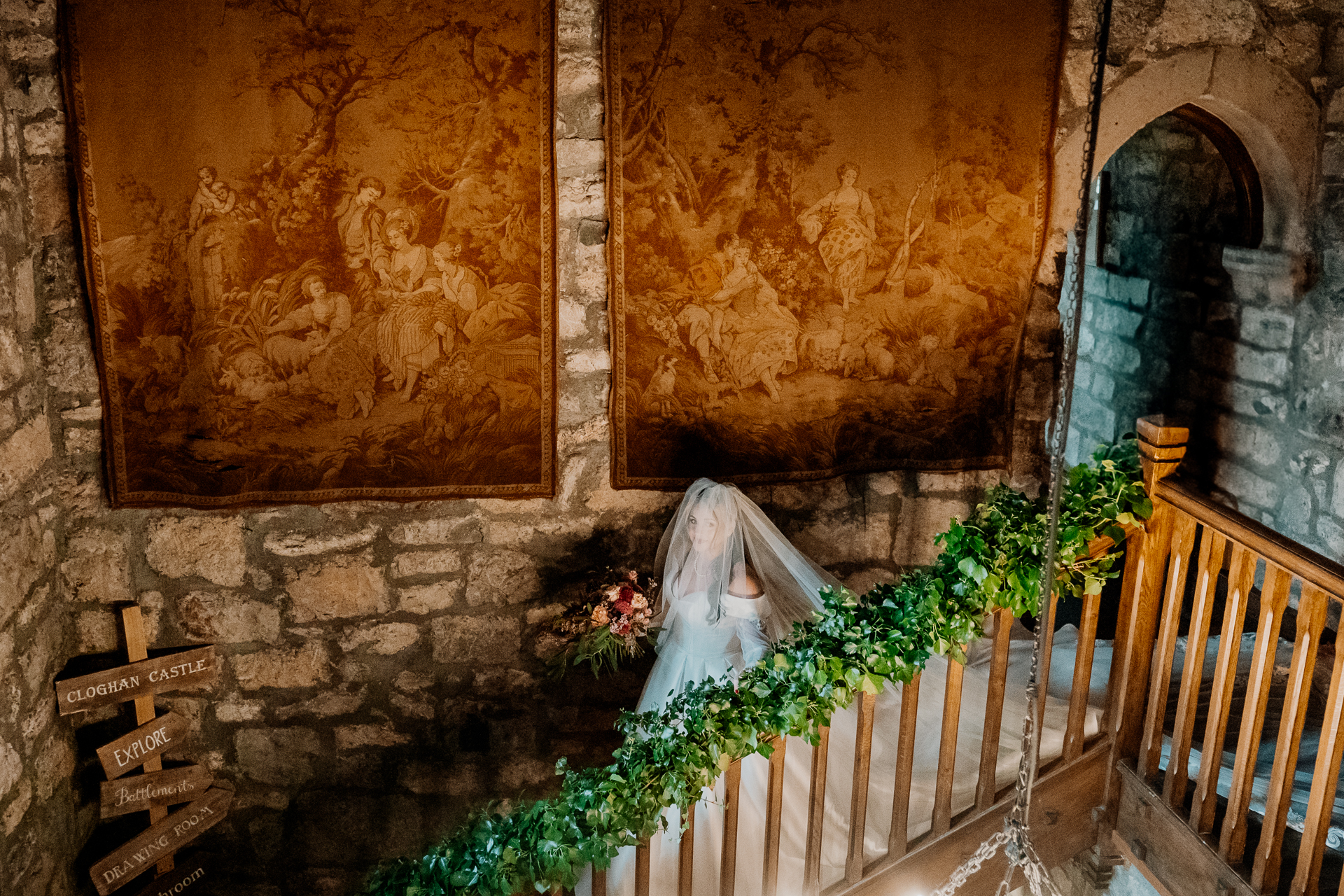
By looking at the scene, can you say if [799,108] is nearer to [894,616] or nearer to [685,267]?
[685,267]

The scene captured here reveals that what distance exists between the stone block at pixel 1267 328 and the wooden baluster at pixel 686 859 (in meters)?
3.02

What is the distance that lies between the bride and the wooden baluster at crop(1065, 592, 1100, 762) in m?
0.08

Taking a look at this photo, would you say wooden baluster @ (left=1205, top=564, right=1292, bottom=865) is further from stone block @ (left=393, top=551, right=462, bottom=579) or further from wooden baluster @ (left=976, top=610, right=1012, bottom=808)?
stone block @ (left=393, top=551, right=462, bottom=579)

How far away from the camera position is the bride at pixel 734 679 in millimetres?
3424

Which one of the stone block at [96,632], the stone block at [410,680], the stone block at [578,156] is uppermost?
the stone block at [578,156]

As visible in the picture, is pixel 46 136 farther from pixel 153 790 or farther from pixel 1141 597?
pixel 1141 597

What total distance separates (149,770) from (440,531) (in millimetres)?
1402

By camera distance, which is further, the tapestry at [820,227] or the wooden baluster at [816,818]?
the tapestry at [820,227]

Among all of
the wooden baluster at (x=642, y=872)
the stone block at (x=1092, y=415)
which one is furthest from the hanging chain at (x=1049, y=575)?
the stone block at (x=1092, y=415)

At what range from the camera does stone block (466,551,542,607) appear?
13.1 ft

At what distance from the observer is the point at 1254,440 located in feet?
14.4

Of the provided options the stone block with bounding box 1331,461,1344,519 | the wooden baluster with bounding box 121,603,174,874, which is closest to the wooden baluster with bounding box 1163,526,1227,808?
the stone block with bounding box 1331,461,1344,519

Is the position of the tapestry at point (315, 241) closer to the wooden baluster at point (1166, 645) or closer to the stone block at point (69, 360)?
the stone block at point (69, 360)

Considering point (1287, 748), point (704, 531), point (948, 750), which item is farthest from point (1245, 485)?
point (704, 531)
